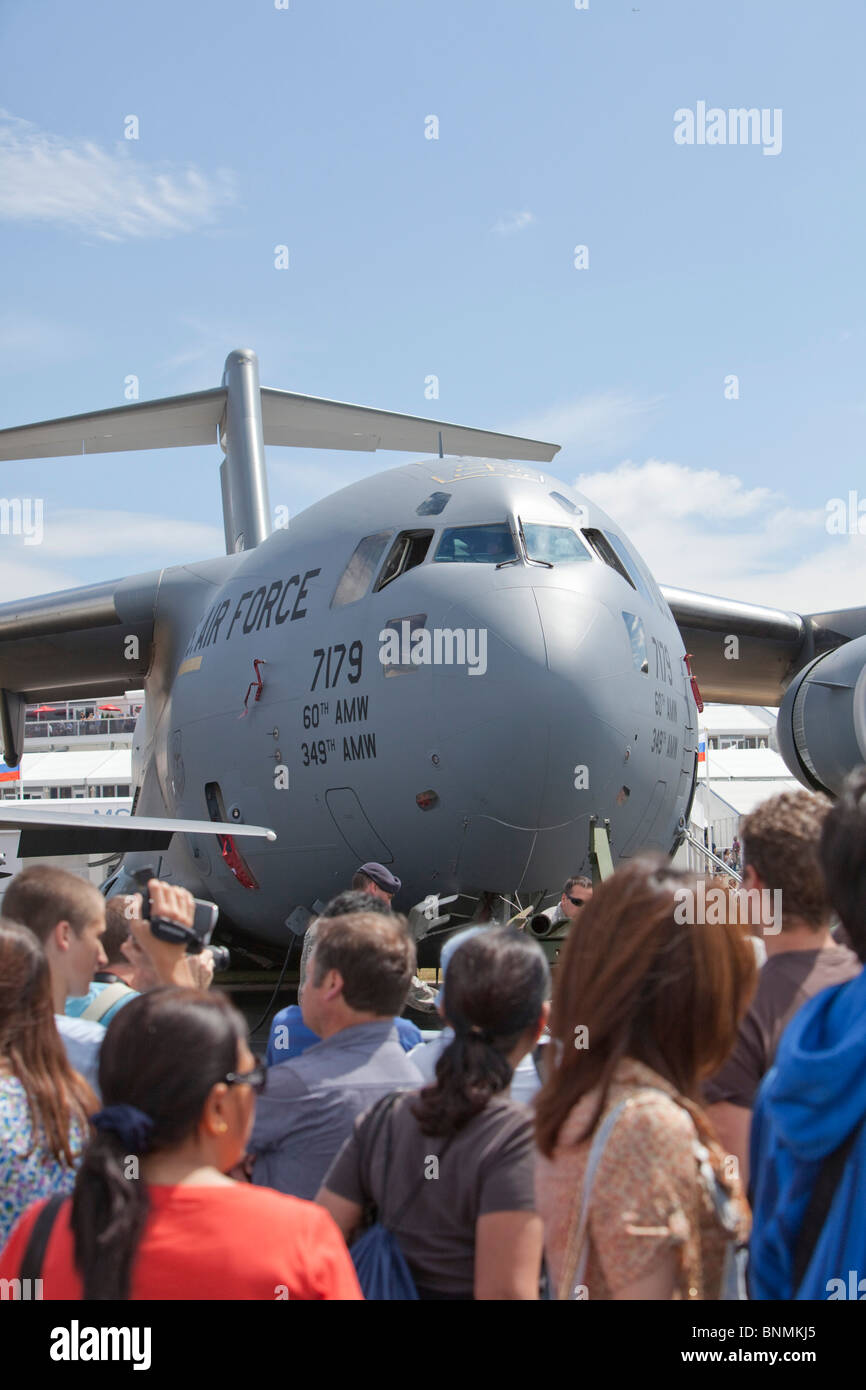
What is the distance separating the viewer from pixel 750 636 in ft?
41.9

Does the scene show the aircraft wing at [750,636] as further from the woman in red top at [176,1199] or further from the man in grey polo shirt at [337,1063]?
the woman in red top at [176,1199]

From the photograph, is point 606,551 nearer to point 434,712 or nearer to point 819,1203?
point 434,712

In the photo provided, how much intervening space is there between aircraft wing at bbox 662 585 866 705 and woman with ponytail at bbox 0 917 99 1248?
10.0 metres

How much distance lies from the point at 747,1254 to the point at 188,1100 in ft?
3.56

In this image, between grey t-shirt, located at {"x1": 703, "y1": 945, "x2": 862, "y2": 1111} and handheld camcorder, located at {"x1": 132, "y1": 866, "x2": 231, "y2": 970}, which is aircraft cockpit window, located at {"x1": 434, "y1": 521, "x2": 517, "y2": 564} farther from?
grey t-shirt, located at {"x1": 703, "y1": 945, "x2": 862, "y2": 1111}

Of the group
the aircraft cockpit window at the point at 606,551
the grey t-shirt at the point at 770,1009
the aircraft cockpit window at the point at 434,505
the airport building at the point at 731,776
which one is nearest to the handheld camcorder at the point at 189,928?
the grey t-shirt at the point at 770,1009

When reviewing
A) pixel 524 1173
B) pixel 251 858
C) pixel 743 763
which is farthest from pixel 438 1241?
pixel 743 763

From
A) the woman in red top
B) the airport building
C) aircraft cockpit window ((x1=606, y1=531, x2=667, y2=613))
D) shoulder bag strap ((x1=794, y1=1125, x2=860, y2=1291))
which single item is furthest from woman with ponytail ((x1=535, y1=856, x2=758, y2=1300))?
the airport building

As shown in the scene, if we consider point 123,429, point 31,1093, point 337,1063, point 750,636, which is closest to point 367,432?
point 123,429

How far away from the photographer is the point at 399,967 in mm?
3072

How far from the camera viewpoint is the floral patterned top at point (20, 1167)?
2406 millimetres

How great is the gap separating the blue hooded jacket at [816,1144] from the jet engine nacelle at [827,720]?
8075mm

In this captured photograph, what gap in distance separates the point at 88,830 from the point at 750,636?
28.0 ft
